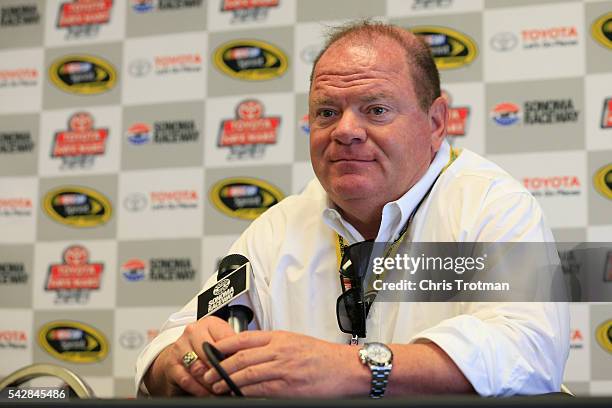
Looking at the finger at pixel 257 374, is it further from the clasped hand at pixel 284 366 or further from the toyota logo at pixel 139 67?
the toyota logo at pixel 139 67

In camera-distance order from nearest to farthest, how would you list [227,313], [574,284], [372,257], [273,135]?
[227,313], [372,257], [574,284], [273,135]

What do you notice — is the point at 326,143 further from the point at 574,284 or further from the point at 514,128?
the point at 514,128

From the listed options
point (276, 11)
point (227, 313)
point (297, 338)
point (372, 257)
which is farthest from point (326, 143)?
point (276, 11)

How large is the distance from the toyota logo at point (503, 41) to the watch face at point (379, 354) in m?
2.22

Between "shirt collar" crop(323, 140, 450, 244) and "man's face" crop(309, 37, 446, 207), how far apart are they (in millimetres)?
30

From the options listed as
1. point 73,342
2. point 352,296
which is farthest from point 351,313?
point 73,342

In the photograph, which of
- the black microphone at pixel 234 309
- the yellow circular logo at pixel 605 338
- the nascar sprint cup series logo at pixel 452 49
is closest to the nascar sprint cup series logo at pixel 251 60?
the nascar sprint cup series logo at pixel 452 49

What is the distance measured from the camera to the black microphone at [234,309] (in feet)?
4.45

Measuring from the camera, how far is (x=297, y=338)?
3.99ft

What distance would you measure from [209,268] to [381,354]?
2207mm

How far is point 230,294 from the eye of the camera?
4.12 ft

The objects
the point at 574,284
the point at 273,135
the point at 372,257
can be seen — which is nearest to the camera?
the point at 372,257

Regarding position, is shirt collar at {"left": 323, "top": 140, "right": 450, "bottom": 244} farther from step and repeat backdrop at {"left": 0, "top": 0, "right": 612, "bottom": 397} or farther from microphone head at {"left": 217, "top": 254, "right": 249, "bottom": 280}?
step and repeat backdrop at {"left": 0, "top": 0, "right": 612, "bottom": 397}

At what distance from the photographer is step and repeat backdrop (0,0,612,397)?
306 cm
